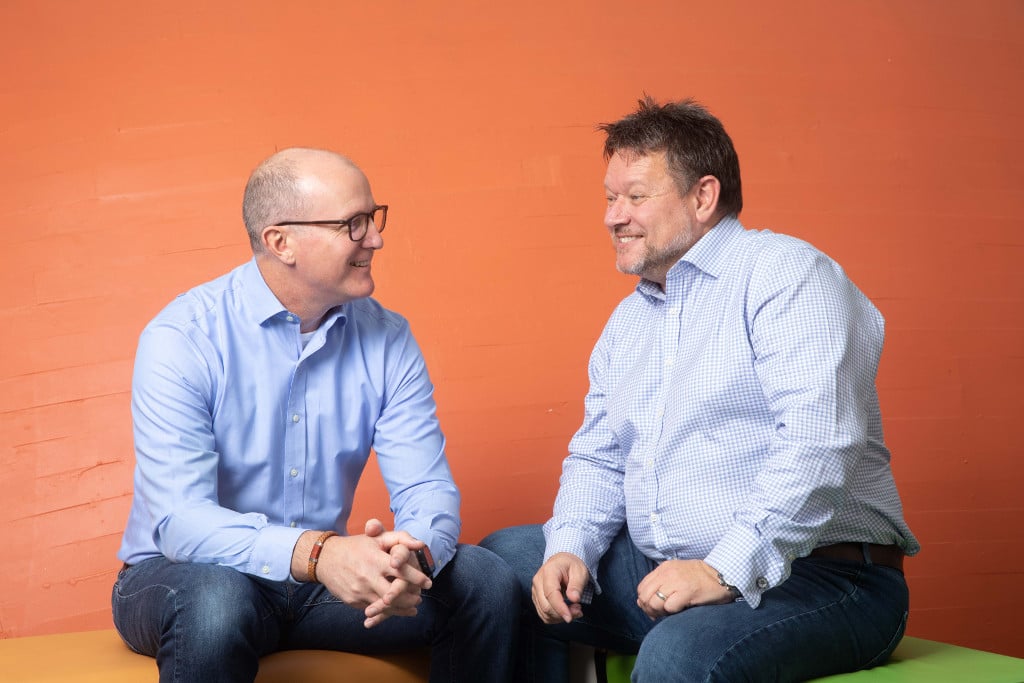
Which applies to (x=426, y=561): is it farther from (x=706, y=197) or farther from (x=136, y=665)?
(x=706, y=197)

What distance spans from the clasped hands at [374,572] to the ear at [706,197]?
86 centimetres

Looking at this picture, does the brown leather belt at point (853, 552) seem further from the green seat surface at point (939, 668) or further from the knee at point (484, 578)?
the knee at point (484, 578)

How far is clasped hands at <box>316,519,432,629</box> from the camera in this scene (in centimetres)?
166

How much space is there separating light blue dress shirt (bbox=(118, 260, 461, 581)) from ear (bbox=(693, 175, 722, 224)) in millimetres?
662

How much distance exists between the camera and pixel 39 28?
2.93 m

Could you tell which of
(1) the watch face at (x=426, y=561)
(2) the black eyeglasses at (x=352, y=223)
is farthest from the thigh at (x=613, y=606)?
(2) the black eyeglasses at (x=352, y=223)

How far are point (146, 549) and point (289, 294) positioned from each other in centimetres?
56

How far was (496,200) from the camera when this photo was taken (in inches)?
118

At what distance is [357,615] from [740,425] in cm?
78

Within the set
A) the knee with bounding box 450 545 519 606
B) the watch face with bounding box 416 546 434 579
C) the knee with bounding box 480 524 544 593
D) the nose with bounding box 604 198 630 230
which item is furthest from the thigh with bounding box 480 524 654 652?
the nose with bounding box 604 198 630 230

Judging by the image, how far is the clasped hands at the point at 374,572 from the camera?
5.45 ft

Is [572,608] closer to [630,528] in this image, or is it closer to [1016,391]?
[630,528]

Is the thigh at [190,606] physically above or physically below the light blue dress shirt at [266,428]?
below

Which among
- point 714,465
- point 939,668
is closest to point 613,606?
point 714,465
